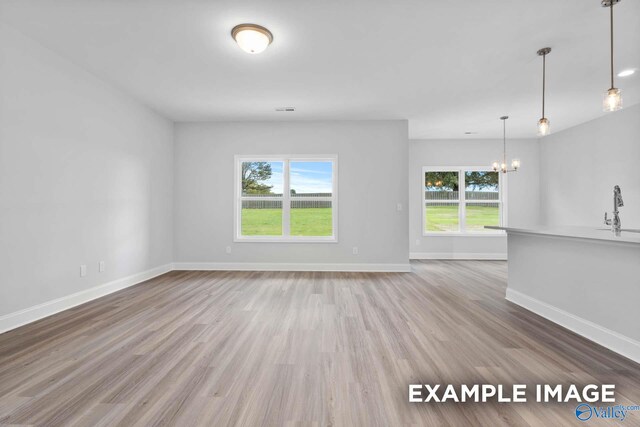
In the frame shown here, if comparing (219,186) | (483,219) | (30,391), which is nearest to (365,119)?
(219,186)

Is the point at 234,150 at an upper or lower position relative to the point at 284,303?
upper

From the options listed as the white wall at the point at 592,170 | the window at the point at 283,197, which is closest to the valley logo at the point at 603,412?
the window at the point at 283,197

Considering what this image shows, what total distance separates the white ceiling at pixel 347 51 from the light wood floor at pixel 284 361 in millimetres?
2819

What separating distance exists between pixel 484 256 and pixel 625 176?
9.14ft

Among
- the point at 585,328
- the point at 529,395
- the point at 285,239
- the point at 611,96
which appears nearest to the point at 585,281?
the point at 585,328

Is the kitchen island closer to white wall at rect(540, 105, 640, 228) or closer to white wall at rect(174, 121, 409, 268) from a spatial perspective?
white wall at rect(174, 121, 409, 268)

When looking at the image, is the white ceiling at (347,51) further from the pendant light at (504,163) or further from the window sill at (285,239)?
the window sill at (285,239)

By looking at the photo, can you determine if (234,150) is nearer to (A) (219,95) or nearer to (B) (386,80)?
(A) (219,95)

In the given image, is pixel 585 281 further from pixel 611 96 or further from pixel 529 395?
pixel 611 96

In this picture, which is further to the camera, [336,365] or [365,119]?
[365,119]

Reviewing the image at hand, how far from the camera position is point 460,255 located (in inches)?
257

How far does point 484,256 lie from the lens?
650 centimetres

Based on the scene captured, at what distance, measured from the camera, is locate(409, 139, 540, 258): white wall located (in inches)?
257

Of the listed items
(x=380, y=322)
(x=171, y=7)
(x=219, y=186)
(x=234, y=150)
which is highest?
(x=171, y=7)
